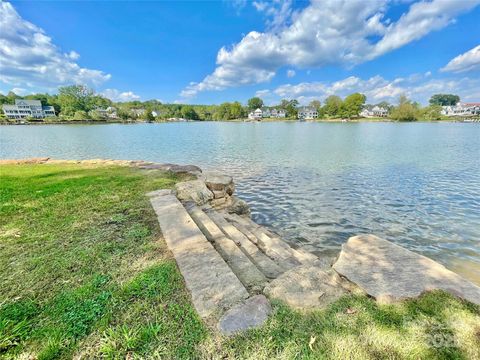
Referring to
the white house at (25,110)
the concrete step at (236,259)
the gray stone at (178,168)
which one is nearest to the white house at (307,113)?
the white house at (25,110)

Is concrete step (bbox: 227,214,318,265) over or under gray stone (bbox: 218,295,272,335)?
under

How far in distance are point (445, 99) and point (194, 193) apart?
215 meters

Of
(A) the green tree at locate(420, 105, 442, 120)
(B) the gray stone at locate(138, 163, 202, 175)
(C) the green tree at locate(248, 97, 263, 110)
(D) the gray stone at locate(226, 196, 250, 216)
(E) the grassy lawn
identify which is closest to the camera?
(E) the grassy lawn

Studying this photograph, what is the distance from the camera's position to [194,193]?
6844mm

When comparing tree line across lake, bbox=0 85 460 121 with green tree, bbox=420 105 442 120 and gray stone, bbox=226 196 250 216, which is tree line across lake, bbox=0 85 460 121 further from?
gray stone, bbox=226 196 250 216

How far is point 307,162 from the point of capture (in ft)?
56.6

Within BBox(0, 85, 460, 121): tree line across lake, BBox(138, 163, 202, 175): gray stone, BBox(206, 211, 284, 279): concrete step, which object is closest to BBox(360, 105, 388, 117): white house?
BBox(0, 85, 460, 121): tree line across lake

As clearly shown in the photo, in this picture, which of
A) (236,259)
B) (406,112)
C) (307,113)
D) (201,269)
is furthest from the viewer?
(307,113)

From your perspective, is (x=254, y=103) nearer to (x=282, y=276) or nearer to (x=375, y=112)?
(x=375, y=112)

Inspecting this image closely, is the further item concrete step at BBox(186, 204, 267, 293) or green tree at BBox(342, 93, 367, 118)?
green tree at BBox(342, 93, 367, 118)

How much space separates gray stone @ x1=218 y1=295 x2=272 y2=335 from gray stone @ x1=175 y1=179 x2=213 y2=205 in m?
4.26

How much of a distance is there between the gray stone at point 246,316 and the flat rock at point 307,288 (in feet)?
0.70

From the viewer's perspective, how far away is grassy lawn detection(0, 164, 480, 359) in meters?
2.06

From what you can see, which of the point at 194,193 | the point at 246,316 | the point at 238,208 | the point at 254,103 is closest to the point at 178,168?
the point at 238,208
